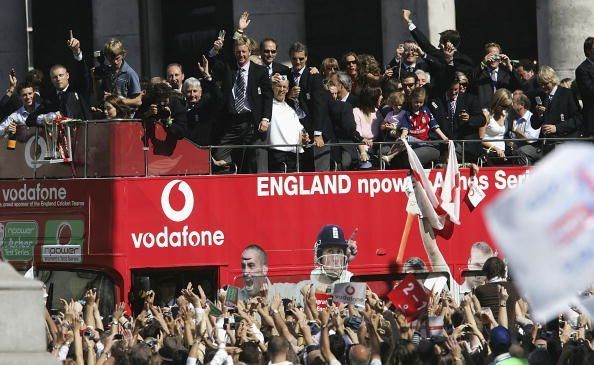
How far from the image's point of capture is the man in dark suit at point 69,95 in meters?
18.2

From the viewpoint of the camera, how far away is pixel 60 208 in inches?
687

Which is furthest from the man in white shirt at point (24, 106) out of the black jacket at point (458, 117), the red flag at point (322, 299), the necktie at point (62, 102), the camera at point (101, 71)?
the black jacket at point (458, 117)

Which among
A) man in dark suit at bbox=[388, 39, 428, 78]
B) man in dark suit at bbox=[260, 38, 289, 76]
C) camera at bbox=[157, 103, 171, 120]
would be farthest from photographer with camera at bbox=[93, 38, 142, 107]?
man in dark suit at bbox=[388, 39, 428, 78]

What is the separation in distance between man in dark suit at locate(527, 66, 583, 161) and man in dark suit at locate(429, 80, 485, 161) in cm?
67

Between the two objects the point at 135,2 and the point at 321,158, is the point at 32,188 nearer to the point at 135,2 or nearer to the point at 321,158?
the point at 321,158

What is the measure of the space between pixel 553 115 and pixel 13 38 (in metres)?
14.7

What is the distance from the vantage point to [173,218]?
56.5 ft

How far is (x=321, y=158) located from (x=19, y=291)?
26.3ft

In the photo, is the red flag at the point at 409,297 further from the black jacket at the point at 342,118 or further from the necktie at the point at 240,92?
the necktie at the point at 240,92

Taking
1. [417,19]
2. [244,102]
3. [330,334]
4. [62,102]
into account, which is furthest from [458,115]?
[417,19]

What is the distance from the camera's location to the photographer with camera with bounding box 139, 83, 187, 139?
1730 cm

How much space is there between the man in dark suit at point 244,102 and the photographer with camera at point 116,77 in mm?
1087

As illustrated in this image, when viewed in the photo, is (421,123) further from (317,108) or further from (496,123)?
(317,108)

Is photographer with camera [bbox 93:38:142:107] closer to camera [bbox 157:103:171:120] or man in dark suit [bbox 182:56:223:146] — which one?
man in dark suit [bbox 182:56:223:146]
